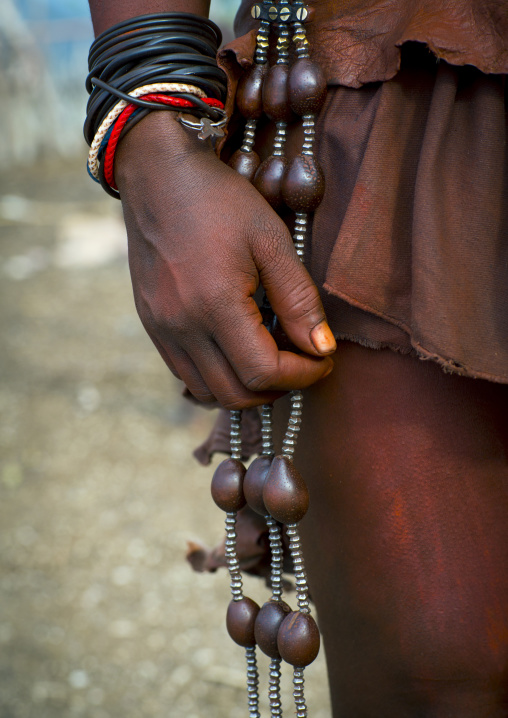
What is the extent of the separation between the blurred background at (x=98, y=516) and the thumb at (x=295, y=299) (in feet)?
5.05

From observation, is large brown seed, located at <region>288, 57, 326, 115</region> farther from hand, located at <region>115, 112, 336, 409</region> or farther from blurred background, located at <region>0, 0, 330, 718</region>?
blurred background, located at <region>0, 0, 330, 718</region>

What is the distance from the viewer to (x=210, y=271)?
2.94 ft

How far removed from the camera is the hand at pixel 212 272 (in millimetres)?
903

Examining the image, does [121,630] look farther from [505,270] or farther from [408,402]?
[505,270]

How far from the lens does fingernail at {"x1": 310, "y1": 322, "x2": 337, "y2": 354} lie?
94 centimetres

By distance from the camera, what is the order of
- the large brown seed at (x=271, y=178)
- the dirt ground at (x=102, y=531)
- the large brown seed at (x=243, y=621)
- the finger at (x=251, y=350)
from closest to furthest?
the finger at (x=251, y=350) → the large brown seed at (x=271, y=178) → the large brown seed at (x=243, y=621) → the dirt ground at (x=102, y=531)

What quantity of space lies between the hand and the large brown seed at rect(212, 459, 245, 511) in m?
0.16

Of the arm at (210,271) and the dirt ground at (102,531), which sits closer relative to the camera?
the arm at (210,271)

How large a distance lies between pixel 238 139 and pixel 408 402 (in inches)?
Result: 18.6

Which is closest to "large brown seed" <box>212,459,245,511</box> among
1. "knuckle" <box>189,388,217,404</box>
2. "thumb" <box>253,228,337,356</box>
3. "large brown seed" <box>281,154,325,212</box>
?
"knuckle" <box>189,388,217,404</box>

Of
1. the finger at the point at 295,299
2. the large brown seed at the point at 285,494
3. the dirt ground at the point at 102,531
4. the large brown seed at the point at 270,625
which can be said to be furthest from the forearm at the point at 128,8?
the dirt ground at the point at 102,531

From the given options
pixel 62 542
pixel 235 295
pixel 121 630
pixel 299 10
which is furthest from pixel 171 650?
pixel 299 10

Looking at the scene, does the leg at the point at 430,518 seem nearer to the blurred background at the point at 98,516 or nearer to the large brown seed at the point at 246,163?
the large brown seed at the point at 246,163

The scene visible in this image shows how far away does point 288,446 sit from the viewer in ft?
3.36
